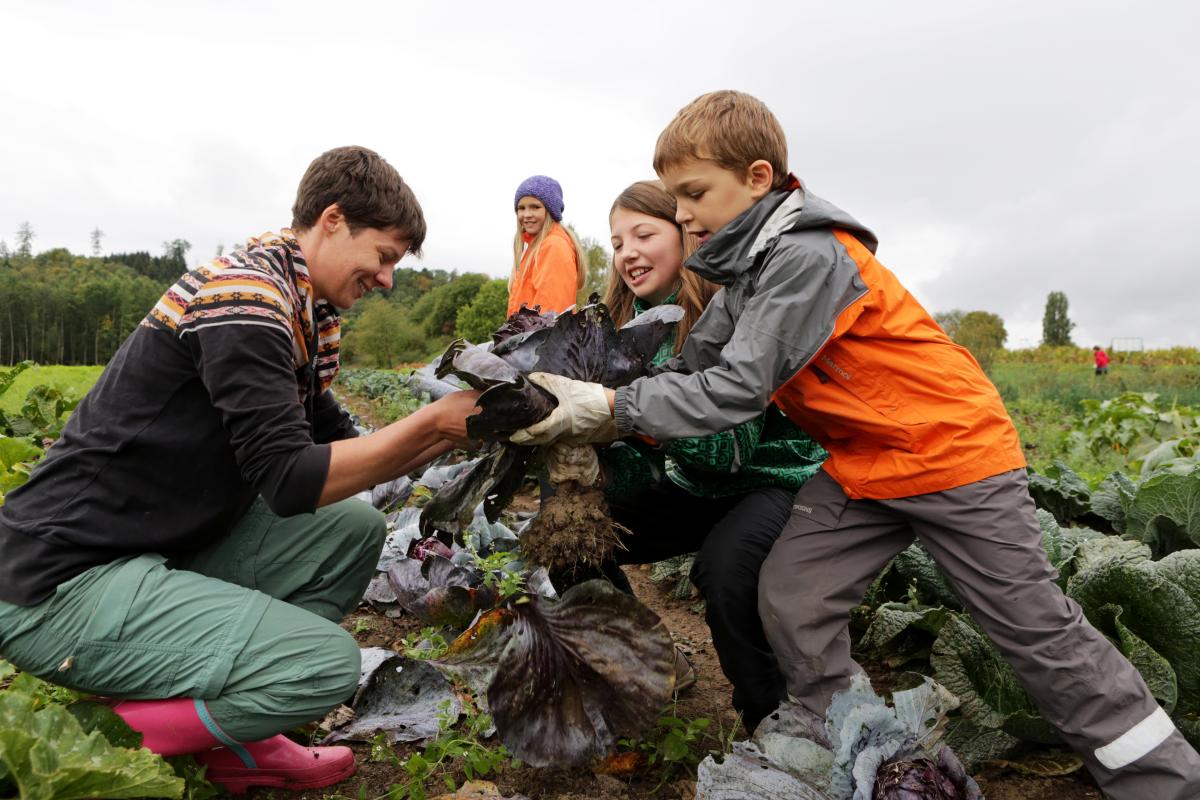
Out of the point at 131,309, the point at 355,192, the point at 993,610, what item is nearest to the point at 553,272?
the point at 355,192

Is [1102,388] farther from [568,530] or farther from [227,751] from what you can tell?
[227,751]

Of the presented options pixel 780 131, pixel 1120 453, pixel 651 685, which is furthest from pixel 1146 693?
pixel 1120 453

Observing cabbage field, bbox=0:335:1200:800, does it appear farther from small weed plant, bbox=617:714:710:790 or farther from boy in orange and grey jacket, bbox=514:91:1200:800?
boy in orange and grey jacket, bbox=514:91:1200:800

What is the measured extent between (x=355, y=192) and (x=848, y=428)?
1.51 metres

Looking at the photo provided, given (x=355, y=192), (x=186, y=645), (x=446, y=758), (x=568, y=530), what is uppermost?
(x=355, y=192)

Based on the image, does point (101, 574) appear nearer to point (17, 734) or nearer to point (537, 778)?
point (17, 734)

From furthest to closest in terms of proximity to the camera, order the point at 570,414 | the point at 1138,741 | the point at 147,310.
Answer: the point at 147,310, the point at 570,414, the point at 1138,741

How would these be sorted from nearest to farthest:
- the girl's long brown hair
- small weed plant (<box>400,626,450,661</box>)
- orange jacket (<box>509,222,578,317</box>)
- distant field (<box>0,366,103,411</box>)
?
the girl's long brown hair < small weed plant (<box>400,626,450,661</box>) < orange jacket (<box>509,222,578,317</box>) < distant field (<box>0,366,103,411</box>)

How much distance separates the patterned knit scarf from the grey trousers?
148 cm

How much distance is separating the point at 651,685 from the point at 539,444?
711mm

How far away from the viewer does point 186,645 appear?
6.62ft

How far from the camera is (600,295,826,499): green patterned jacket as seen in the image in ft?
7.79

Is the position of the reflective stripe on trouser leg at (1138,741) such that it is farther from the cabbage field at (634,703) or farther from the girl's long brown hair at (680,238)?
the girl's long brown hair at (680,238)

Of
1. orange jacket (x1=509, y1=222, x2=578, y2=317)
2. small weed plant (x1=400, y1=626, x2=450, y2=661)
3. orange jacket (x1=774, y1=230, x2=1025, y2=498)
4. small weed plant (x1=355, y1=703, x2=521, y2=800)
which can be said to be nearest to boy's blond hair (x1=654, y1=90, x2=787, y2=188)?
orange jacket (x1=774, y1=230, x2=1025, y2=498)
